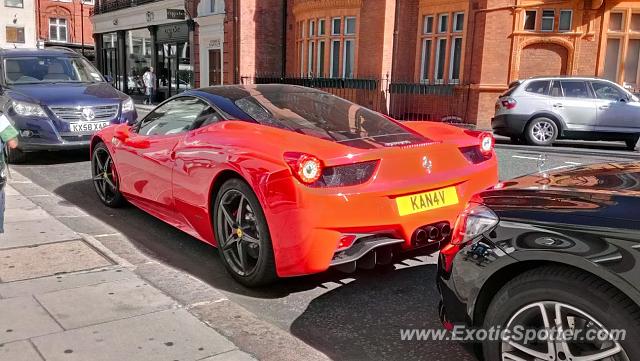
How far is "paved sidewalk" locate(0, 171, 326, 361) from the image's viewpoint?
9.98ft

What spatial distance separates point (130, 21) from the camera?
96.8 feet

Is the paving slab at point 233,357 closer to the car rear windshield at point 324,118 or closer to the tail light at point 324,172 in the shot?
the tail light at point 324,172

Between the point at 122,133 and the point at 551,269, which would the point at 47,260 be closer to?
the point at 122,133

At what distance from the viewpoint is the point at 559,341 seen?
92.8 inches

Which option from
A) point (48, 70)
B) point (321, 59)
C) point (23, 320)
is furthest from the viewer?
point (321, 59)

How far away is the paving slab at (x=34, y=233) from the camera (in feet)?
15.9

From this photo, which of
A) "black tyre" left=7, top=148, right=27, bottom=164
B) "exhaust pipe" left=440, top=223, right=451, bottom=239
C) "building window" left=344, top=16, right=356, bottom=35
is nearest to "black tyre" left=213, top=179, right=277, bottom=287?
"exhaust pipe" left=440, top=223, right=451, bottom=239

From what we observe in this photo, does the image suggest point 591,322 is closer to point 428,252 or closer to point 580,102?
point 428,252

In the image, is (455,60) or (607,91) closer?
(607,91)

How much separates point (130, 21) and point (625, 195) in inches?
1196

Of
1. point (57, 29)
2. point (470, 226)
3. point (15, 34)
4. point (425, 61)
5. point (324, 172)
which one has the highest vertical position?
point (57, 29)

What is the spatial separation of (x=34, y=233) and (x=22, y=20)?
49.9 meters

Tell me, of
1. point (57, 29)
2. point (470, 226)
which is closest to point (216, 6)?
point (470, 226)

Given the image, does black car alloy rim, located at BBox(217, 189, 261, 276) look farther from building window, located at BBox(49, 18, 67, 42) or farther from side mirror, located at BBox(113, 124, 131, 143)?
building window, located at BBox(49, 18, 67, 42)
